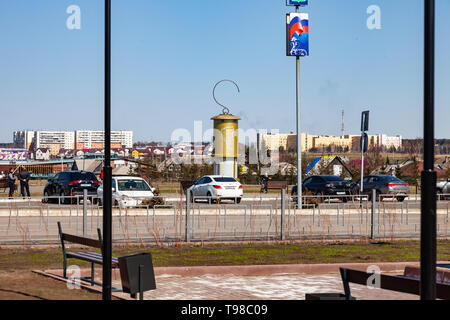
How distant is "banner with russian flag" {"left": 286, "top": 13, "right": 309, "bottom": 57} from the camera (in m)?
28.7

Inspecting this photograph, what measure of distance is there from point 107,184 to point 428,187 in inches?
146

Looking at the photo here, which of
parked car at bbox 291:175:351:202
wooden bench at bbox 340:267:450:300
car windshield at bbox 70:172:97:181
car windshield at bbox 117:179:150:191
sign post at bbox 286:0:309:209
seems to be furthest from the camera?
parked car at bbox 291:175:351:202

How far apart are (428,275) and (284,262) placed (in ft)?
23.6

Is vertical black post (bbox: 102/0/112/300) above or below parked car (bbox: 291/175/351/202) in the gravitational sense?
above

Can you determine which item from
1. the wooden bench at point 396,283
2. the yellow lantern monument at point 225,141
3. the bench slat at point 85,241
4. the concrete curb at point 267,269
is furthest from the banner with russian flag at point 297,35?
the wooden bench at point 396,283

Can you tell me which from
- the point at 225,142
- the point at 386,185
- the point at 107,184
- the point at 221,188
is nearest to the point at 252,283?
the point at 107,184

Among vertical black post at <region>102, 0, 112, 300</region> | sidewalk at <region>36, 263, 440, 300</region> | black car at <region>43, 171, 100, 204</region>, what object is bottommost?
sidewalk at <region>36, 263, 440, 300</region>

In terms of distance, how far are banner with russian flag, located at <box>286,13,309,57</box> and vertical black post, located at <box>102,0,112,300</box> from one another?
20.8 meters

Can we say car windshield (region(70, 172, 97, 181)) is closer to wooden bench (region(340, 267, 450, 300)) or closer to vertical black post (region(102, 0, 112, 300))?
vertical black post (region(102, 0, 112, 300))

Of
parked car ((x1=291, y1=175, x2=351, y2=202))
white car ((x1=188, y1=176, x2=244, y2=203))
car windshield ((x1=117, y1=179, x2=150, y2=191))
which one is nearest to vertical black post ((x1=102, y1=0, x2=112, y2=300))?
car windshield ((x1=117, y1=179, x2=150, y2=191))

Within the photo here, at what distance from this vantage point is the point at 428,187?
6117 millimetres
